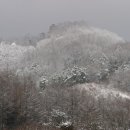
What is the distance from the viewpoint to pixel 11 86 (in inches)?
3920

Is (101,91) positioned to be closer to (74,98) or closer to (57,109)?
(74,98)

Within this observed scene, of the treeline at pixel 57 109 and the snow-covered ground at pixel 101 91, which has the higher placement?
the snow-covered ground at pixel 101 91

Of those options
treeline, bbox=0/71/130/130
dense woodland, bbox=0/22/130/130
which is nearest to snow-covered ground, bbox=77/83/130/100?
dense woodland, bbox=0/22/130/130

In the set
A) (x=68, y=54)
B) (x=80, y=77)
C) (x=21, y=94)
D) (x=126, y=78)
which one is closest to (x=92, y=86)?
(x=80, y=77)

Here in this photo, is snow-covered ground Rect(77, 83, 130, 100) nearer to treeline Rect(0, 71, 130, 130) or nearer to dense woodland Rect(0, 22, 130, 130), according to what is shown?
dense woodland Rect(0, 22, 130, 130)

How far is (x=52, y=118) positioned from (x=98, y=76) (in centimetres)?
6489

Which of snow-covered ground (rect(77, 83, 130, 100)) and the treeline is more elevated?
snow-covered ground (rect(77, 83, 130, 100))

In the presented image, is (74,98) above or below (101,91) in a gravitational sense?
below

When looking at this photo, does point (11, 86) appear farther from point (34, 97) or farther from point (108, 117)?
point (108, 117)

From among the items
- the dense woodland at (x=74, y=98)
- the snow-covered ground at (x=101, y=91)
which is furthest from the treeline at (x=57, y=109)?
the snow-covered ground at (x=101, y=91)

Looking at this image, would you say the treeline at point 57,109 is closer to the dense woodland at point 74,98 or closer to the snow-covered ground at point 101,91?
the dense woodland at point 74,98

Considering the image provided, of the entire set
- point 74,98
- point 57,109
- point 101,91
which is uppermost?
point 101,91

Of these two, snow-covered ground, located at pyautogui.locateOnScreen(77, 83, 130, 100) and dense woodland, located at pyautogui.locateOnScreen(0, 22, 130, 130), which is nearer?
dense woodland, located at pyautogui.locateOnScreen(0, 22, 130, 130)

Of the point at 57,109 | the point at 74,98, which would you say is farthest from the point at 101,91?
the point at 57,109
